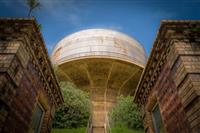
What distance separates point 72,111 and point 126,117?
3873 millimetres

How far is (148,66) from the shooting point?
19.6 feet

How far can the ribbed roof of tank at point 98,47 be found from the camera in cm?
1409

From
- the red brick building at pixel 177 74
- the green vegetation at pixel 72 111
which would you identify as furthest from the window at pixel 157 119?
the green vegetation at pixel 72 111

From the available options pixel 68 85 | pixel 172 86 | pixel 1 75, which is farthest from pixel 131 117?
pixel 1 75

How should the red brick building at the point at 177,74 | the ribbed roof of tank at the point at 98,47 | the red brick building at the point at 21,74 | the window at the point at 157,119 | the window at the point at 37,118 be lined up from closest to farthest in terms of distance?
1. the red brick building at the point at 177,74
2. the red brick building at the point at 21,74
3. the window at the point at 37,118
4. the window at the point at 157,119
5. the ribbed roof of tank at the point at 98,47

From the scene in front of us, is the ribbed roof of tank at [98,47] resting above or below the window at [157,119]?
above

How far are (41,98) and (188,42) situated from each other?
4580 mm

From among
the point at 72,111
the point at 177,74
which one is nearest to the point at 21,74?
the point at 177,74

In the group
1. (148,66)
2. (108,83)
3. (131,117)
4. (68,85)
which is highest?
(108,83)

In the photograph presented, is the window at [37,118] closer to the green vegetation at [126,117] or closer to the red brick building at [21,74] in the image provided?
the red brick building at [21,74]

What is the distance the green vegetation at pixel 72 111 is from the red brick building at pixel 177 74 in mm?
7951

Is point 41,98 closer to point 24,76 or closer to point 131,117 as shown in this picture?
point 24,76

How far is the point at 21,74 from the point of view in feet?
14.5

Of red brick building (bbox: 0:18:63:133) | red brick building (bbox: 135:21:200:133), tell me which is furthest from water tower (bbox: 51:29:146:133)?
red brick building (bbox: 135:21:200:133)
